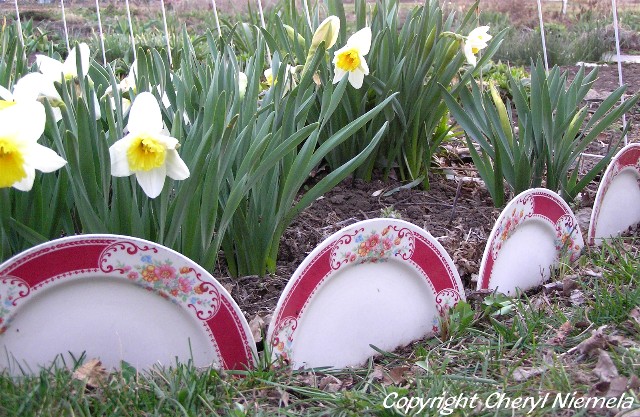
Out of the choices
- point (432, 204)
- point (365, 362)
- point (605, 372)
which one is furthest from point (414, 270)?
point (432, 204)

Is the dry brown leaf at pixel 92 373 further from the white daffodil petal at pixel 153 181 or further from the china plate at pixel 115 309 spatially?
the white daffodil petal at pixel 153 181

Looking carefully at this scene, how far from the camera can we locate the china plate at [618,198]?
6.18 ft

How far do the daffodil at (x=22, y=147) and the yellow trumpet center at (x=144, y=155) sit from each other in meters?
0.11

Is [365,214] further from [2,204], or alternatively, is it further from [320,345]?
[2,204]

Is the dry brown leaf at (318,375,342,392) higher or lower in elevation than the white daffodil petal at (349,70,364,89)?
lower

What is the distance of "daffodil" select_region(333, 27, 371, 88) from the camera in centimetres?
168

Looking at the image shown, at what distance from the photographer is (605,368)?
1250 millimetres

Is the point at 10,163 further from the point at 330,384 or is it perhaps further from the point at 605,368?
the point at 605,368

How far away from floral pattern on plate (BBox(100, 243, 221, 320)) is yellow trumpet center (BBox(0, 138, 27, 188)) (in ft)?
0.56

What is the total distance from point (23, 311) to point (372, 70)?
3.82ft

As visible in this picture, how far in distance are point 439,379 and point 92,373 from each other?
1.82 ft

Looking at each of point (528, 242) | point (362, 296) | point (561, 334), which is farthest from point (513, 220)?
point (362, 296)

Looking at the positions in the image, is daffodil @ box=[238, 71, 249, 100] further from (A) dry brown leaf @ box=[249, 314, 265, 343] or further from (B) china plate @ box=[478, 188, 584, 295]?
(B) china plate @ box=[478, 188, 584, 295]

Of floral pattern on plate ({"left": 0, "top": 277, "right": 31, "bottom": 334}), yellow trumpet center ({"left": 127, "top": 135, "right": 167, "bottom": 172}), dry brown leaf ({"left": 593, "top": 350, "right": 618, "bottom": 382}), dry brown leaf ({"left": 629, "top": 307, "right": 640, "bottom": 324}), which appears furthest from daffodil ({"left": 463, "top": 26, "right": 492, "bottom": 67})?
floral pattern on plate ({"left": 0, "top": 277, "right": 31, "bottom": 334})
